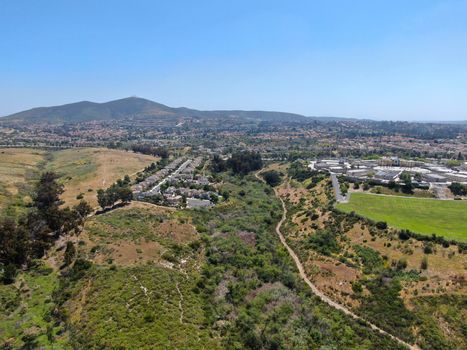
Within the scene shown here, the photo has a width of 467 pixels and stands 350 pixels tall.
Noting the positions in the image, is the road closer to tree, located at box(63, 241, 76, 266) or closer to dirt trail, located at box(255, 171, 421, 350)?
dirt trail, located at box(255, 171, 421, 350)

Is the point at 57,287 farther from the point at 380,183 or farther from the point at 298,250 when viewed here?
the point at 380,183

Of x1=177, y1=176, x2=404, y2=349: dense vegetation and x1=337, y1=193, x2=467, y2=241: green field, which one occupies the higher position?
x1=337, y1=193, x2=467, y2=241: green field

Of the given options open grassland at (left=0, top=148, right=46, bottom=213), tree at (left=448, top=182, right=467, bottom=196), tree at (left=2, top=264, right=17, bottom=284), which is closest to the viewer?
tree at (left=2, top=264, right=17, bottom=284)

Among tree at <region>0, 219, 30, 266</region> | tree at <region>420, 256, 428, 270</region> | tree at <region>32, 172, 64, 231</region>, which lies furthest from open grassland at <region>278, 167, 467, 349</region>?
tree at <region>32, 172, 64, 231</region>

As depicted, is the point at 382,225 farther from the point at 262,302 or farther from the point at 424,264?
the point at 262,302

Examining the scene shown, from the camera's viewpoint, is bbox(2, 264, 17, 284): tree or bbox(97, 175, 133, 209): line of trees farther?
bbox(97, 175, 133, 209): line of trees

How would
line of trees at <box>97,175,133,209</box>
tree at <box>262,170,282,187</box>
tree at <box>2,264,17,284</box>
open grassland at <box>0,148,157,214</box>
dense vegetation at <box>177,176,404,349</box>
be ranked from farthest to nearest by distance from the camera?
tree at <box>262,170,282,187</box>, open grassland at <box>0,148,157,214</box>, line of trees at <box>97,175,133,209</box>, tree at <box>2,264,17,284</box>, dense vegetation at <box>177,176,404,349</box>

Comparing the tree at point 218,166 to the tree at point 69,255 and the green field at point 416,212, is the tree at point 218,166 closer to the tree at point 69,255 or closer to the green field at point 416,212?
the green field at point 416,212

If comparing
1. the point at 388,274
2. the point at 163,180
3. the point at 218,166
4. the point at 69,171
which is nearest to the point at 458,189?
the point at 388,274
